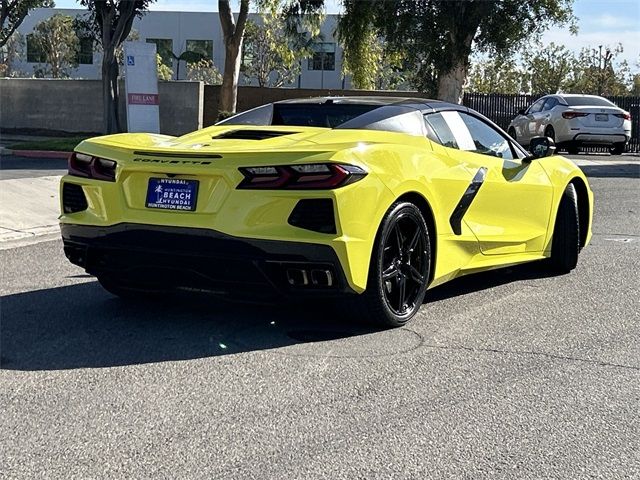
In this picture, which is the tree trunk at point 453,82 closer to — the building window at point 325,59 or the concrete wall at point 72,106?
the concrete wall at point 72,106

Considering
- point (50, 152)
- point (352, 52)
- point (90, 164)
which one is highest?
point (352, 52)

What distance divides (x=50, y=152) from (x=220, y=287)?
14.5 metres

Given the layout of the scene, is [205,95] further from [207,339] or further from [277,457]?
[277,457]

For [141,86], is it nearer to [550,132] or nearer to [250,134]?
[550,132]

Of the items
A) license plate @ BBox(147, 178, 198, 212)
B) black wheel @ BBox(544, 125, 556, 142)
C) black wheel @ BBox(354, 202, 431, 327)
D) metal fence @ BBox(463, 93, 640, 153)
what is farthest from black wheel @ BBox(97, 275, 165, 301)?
metal fence @ BBox(463, 93, 640, 153)

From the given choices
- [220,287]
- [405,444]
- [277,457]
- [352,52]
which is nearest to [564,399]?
[405,444]

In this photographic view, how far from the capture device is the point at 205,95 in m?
26.4

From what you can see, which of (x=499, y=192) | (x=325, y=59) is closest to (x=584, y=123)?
(x=499, y=192)

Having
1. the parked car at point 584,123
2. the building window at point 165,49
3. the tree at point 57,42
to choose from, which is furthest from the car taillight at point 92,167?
the building window at point 165,49

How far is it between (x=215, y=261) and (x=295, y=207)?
54 centimetres

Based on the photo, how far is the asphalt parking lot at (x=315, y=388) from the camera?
10.9 ft

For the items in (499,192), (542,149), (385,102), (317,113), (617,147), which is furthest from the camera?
(617,147)

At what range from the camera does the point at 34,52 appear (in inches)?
2447

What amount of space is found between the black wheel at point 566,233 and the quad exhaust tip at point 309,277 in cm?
298
